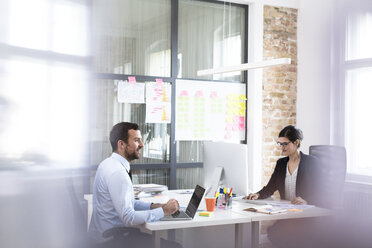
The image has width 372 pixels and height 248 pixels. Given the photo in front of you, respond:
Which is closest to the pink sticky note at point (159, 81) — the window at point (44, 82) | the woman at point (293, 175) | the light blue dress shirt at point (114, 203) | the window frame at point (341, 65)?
the woman at point (293, 175)

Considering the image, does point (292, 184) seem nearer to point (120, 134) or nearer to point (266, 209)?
point (266, 209)

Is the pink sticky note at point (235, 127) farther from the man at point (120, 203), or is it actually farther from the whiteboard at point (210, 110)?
the man at point (120, 203)

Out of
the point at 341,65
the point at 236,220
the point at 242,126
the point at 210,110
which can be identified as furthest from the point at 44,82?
the point at 242,126

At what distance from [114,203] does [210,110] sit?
6.35 feet

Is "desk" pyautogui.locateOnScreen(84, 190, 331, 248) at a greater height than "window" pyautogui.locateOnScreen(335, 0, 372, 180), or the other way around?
"window" pyautogui.locateOnScreen(335, 0, 372, 180)

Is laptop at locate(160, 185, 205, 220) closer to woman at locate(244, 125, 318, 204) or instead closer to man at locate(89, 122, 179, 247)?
man at locate(89, 122, 179, 247)

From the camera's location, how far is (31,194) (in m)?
0.62

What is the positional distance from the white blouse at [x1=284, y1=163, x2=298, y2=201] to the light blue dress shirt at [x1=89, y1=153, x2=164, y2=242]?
988 mm

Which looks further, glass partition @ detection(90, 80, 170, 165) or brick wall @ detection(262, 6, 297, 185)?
brick wall @ detection(262, 6, 297, 185)

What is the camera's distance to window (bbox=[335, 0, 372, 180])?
1.03 m

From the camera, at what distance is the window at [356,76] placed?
1.03 m

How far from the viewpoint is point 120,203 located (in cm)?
166

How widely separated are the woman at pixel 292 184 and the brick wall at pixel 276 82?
47.5 inches

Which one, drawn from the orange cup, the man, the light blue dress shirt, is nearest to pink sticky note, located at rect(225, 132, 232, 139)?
the orange cup
